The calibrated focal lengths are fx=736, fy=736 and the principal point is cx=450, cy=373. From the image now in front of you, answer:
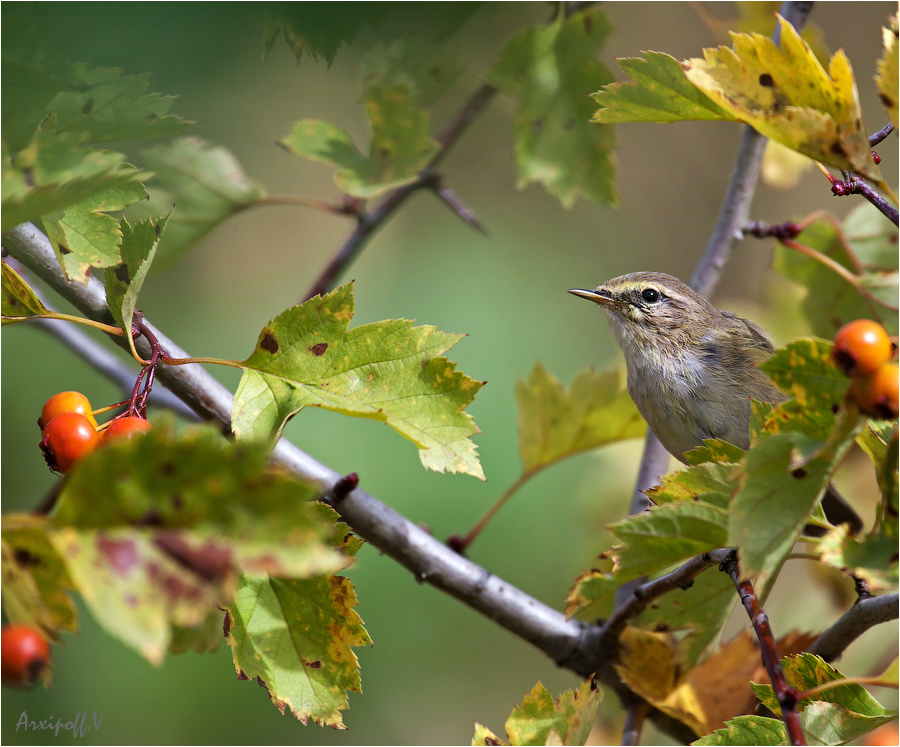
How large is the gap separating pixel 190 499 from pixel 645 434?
69.9 inches

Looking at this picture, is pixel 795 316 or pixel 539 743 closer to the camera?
pixel 539 743

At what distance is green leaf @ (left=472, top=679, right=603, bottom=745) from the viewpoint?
1.25 metres

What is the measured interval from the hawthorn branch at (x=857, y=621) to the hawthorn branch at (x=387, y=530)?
0.42 meters

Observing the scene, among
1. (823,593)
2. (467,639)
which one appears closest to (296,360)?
(823,593)

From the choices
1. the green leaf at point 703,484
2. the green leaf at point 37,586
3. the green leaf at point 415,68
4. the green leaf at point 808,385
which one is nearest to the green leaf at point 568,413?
the green leaf at point 415,68

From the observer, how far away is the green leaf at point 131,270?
1.13 m

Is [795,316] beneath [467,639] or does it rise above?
above

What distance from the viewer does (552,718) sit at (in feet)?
4.18

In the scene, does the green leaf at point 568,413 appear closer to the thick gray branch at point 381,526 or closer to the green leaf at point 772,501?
the thick gray branch at point 381,526

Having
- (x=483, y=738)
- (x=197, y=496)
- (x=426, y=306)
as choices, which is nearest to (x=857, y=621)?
(x=483, y=738)

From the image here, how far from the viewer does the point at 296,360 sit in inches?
47.8

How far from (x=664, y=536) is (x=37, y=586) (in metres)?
0.86

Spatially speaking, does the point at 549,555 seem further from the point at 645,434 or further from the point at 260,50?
the point at 260,50

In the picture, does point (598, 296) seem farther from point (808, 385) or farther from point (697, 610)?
point (808, 385)
